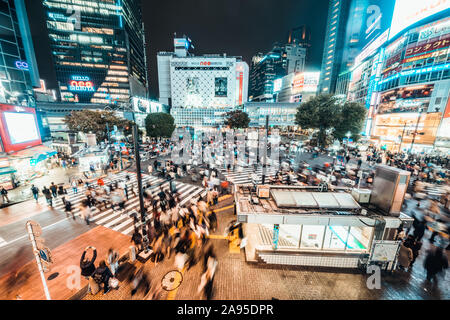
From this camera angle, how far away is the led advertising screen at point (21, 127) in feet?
42.9

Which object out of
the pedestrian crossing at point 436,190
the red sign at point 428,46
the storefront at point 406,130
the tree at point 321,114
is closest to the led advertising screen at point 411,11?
the red sign at point 428,46

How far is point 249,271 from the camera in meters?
6.25

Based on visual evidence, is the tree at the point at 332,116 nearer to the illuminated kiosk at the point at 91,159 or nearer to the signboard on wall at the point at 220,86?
the illuminated kiosk at the point at 91,159

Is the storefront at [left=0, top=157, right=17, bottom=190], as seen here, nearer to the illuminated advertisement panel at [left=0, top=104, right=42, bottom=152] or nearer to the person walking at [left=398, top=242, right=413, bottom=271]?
the illuminated advertisement panel at [left=0, top=104, right=42, bottom=152]

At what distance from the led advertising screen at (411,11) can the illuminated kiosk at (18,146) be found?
6596cm

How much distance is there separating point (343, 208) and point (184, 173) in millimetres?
15103

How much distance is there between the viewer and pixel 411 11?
36438 millimetres

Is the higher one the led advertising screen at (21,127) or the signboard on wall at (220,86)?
the signboard on wall at (220,86)

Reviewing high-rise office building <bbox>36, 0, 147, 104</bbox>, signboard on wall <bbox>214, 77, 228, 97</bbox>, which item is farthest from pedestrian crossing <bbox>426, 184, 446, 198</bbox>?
high-rise office building <bbox>36, 0, 147, 104</bbox>

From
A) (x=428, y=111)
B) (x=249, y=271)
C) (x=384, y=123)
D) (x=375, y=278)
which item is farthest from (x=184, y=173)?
(x=384, y=123)

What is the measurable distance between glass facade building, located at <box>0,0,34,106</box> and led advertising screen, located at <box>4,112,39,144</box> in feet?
7.16

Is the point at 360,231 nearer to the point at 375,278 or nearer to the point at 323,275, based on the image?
the point at 375,278

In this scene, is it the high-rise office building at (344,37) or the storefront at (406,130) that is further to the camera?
the high-rise office building at (344,37)

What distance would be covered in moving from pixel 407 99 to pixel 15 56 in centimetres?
6346
